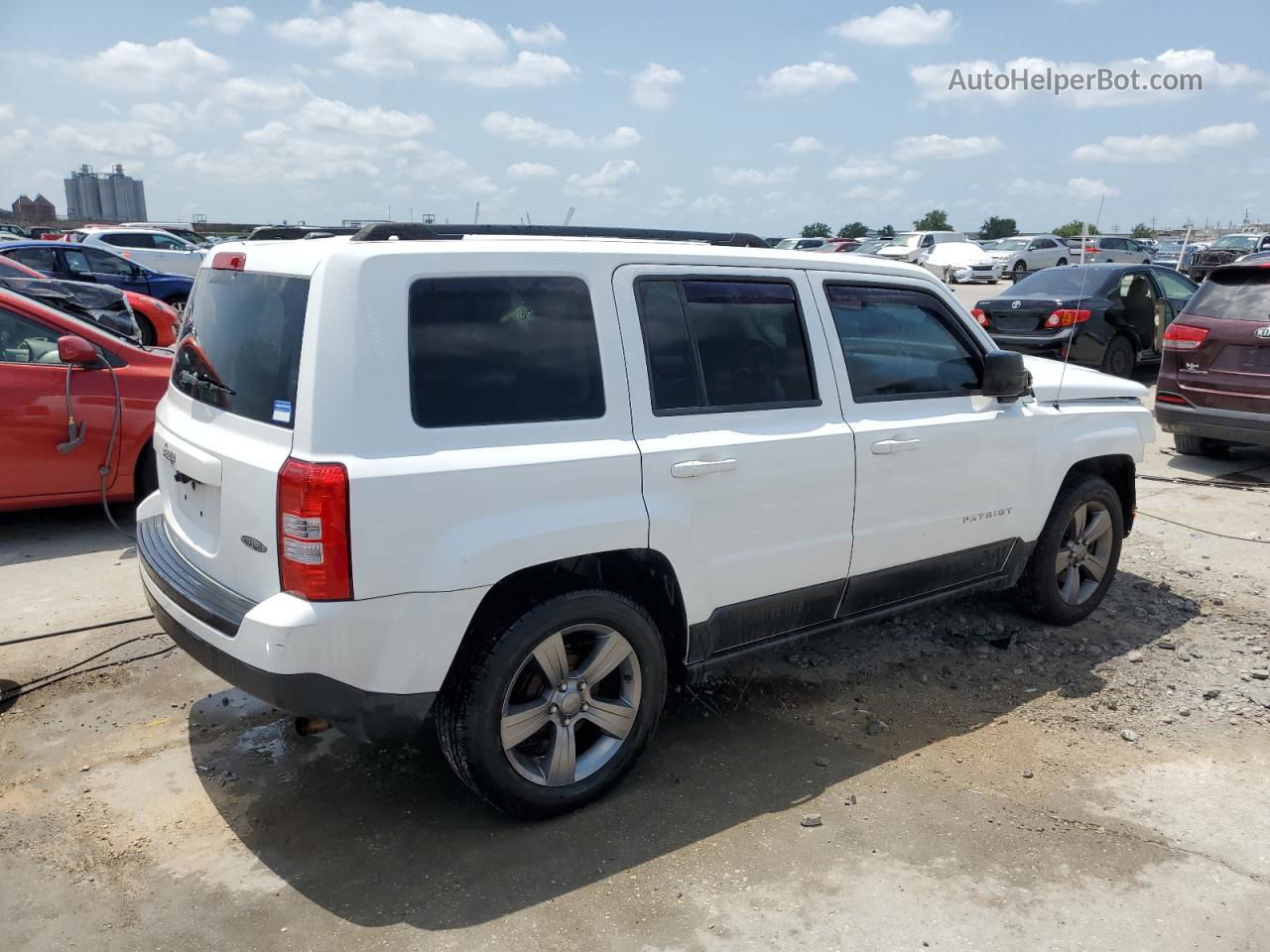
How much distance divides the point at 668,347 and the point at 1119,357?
10.7 metres

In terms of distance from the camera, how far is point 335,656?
9.59 ft

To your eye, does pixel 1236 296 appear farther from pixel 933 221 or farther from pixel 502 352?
pixel 933 221

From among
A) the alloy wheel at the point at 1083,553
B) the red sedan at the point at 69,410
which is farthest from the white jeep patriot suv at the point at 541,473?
the red sedan at the point at 69,410

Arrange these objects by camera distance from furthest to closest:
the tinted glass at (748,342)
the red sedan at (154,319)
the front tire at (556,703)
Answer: the red sedan at (154,319) → the tinted glass at (748,342) → the front tire at (556,703)

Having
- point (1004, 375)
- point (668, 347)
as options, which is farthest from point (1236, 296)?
point (668, 347)

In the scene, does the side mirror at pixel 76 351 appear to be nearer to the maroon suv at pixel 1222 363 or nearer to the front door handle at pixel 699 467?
the front door handle at pixel 699 467

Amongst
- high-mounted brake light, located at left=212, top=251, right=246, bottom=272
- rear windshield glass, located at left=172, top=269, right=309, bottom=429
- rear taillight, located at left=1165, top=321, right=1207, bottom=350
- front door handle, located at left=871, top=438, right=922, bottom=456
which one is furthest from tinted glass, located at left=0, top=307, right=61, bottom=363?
rear taillight, located at left=1165, top=321, right=1207, bottom=350

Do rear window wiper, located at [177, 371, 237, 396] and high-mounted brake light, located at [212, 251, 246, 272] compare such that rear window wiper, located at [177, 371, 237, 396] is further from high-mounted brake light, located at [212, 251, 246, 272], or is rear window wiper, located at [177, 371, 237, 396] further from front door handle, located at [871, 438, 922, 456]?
front door handle, located at [871, 438, 922, 456]

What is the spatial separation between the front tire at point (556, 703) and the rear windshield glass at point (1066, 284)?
1023 cm

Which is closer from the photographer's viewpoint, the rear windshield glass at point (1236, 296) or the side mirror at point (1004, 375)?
the side mirror at point (1004, 375)

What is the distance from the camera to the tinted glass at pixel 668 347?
11.5 ft

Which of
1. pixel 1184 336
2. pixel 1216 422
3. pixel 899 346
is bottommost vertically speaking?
pixel 1216 422

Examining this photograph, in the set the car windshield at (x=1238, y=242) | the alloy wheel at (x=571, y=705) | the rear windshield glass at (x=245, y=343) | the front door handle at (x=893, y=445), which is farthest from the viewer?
the car windshield at (x=1238, y=242)

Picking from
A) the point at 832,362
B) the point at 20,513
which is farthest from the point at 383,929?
the point at 20,513
